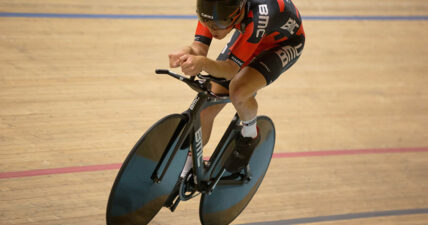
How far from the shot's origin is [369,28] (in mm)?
5844

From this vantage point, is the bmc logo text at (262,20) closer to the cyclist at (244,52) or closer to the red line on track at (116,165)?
the cyclist at (244,52)

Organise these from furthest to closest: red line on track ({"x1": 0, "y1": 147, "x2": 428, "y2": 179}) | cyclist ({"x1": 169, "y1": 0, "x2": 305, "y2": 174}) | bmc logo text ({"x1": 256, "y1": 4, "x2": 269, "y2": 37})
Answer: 1. red line on track ({"x1": 0, "y1": 147, "x2": 428, "y2": 179})
2. bmc logo text ({"x1": 256, "y1": 4, "x2": 269, "y2": 37})
3. cyclist ({"x1": 169, "y1": 0, "x2": 305, "y2": 174})

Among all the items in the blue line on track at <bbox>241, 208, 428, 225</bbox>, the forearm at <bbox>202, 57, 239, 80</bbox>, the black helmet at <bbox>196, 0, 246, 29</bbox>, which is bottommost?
the blue line on track at <bbox>241, 208, 428, 225</bbox>

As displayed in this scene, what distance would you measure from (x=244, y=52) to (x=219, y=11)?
0.23 meters

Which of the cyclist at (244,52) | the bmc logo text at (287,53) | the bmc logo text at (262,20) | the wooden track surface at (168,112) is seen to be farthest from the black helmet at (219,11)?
the wooden track surface at (168,112)

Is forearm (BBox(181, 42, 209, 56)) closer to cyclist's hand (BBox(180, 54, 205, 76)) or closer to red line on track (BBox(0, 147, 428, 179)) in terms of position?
cyclist's hand (BBox(180, 54, 205, 76))

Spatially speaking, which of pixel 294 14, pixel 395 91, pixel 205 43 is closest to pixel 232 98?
pixel 205 43

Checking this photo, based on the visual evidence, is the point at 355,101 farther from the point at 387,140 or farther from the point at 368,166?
the point at 368,166

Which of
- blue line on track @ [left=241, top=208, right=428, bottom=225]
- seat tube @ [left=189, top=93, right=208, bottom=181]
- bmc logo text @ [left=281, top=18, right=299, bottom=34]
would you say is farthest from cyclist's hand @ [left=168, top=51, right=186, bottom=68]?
blue line on track @ [left=241, top=208, right=428, bottom=225]

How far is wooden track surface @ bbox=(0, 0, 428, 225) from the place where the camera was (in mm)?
3326

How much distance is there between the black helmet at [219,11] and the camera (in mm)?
2240

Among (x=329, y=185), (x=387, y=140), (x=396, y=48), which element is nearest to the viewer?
(x=329, y=185)

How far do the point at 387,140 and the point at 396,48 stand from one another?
1.64 metres

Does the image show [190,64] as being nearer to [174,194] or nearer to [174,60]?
[174,60]
